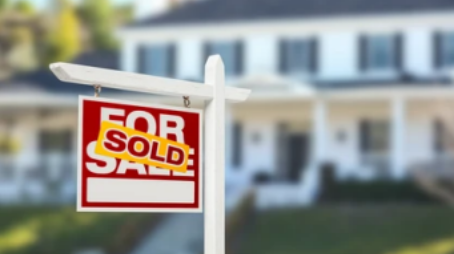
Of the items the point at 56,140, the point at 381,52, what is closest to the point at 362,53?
the point at 381,52

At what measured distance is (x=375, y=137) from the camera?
30.3 meters

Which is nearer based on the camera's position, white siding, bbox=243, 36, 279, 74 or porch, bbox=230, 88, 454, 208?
porch, bbox=230, 88, 454, 208

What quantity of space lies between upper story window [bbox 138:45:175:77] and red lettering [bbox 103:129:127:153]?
25.4 m

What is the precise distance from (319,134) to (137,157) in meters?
22.2

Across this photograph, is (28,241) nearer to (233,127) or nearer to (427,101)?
(233,127)

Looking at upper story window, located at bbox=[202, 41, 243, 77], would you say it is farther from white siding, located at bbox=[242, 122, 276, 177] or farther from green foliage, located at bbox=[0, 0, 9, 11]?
green foliage, located at bbox=[0, 0, 9, 11]

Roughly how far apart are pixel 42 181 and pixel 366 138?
9279 mm

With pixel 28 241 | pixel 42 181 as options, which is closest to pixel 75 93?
pixel 42 181

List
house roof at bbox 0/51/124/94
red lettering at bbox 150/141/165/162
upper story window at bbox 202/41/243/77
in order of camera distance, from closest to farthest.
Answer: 1. red lettering at bbox 150/141/165/162
2. upper story window at bbox 202/41/243/77
3. house roof at bbox 0/51/124/94

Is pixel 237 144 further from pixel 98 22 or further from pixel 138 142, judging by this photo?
pixel 98 22

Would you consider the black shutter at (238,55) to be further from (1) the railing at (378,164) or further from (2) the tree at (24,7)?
(2) the tree at (24,7)

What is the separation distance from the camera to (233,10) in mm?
33000

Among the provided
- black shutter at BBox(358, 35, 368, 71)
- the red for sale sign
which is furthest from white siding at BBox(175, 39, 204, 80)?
the red for sale sign

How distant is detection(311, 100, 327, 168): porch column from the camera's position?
28859 millimetres
